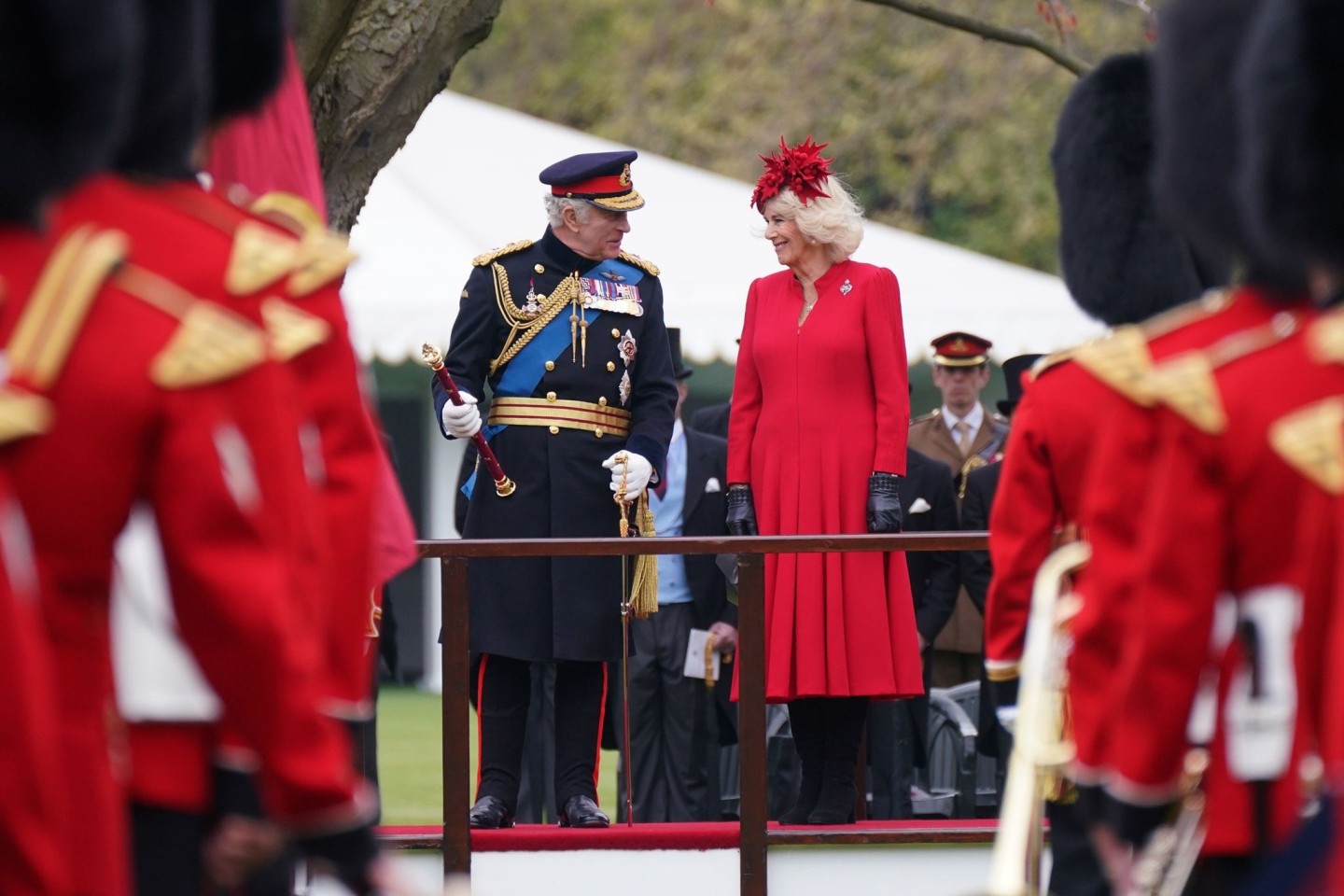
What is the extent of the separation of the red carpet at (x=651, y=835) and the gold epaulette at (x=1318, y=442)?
13.5 feet

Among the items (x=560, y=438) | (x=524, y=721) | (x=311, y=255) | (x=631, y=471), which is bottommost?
(x=524, y=721)

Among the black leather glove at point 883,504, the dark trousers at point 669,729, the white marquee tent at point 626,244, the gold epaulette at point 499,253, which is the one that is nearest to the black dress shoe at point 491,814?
the black leather glove at point 883,504

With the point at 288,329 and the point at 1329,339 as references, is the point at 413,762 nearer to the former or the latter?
the point at 288,329

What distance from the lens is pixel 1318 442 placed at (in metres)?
2.96

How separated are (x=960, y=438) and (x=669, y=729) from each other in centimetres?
179

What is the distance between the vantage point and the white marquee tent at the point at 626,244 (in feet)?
46.1

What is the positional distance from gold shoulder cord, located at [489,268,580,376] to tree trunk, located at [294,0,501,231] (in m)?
0.50

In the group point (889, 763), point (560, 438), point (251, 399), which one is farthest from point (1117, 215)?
point (889, 763)

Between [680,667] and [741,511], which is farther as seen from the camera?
[680,667]

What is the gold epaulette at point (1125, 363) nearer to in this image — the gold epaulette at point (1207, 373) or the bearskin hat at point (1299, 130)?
the gold epaulette at point (1207, 373)

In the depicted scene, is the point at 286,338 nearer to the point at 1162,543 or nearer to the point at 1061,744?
the point at 1162,543

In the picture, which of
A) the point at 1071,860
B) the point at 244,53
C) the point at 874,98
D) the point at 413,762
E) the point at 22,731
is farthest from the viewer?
the point at 874,98

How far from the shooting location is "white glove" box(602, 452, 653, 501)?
7148 millimetres

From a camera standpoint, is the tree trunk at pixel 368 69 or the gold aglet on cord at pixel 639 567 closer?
the tree trunk at pixel 368 69
